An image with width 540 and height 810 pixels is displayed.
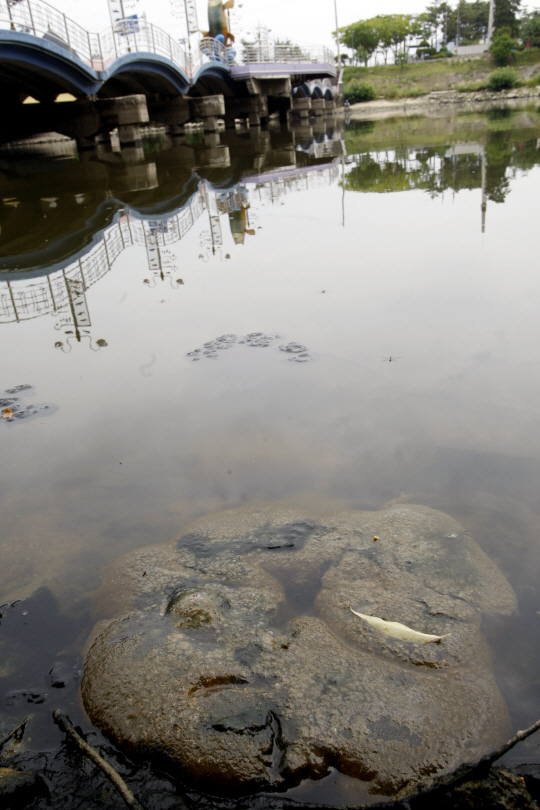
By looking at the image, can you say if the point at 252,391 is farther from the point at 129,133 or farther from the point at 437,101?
the point at 437,101

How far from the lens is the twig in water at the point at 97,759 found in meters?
1.45

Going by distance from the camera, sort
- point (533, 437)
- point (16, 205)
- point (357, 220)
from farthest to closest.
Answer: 1. point (16, 205)
2. point (357, 220)
3. point (533, 437)

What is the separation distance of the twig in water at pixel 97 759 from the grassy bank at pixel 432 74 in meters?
70.0

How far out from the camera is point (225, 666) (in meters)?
1.97

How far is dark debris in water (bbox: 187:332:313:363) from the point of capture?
14.3ft

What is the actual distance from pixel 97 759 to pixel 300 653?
0.77 metres

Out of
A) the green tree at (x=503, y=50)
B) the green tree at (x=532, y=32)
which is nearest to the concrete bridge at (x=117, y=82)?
the green tree at (x=503, y=50)

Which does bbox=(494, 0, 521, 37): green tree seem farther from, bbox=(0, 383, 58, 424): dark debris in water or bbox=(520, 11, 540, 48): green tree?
bbox=(0, 383, 58, 424): dark debris in water

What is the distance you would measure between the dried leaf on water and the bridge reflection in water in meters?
3.46

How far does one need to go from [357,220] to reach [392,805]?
25.8 feet

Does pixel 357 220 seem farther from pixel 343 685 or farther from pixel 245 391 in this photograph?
pixel 343 685

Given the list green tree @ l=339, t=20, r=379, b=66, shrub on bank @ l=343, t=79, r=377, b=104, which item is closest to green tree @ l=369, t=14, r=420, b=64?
green tree @ l=339, t=20, r=379, b=66

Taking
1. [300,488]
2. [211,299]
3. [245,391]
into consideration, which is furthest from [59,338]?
[300,488]

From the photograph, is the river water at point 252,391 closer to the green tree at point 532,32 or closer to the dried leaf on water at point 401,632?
the dried leaf on water at point 401,632
